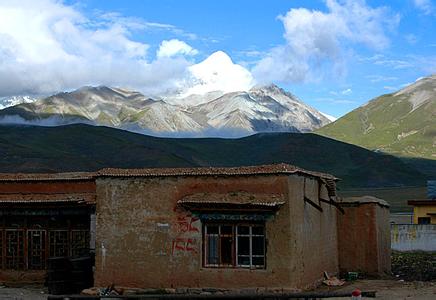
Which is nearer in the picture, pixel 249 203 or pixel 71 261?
pixel 249 203

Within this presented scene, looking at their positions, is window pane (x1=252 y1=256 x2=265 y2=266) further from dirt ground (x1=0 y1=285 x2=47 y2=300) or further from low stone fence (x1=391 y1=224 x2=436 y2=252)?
low stone fence (x1=391 y1=224 x2=436 y2=252)

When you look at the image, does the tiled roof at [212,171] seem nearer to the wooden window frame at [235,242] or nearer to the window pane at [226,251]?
the wooden window frame at [235,242]

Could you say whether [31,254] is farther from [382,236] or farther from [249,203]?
[382,236]

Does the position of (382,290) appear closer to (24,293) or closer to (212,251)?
(212,251)

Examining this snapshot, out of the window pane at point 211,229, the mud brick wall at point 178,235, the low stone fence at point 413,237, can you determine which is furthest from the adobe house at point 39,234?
the low stone fence at point 413,237

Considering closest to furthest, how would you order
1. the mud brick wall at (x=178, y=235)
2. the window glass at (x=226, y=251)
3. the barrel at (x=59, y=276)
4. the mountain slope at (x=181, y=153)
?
the mud brick wall at (x=178, y=235) → the window glass at (x=226, y=251) → the barrel at (x=59, y=276) → the mountain slope at (x=181, y=153)

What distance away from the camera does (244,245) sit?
21.0m

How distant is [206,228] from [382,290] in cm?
563

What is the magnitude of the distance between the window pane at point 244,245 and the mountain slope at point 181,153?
322ft

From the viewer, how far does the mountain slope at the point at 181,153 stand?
13125 cm

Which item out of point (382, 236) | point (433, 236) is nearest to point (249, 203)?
point (382, 236)

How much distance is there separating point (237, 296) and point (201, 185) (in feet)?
16.3

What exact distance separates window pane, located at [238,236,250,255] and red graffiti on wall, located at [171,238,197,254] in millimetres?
1327

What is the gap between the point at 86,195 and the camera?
24.4 metres
